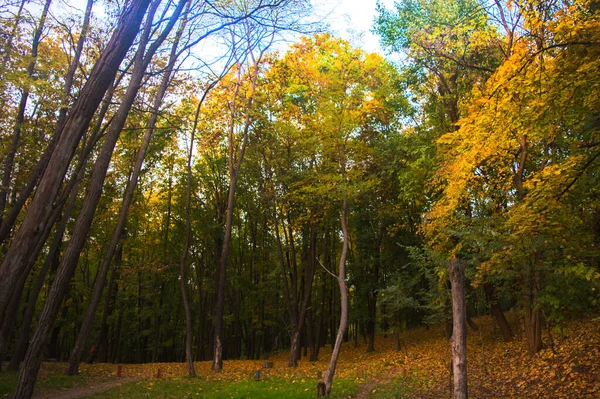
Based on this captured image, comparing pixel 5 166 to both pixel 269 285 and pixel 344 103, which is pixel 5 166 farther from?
pixel 269 285

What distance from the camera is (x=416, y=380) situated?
10.8 m

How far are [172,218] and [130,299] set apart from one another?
698 cm

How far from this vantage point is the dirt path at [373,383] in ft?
31.0

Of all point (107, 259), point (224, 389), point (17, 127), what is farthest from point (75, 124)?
point (107, 259)

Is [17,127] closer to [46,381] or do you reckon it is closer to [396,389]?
[46,381]

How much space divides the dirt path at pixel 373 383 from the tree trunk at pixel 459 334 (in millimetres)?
3789

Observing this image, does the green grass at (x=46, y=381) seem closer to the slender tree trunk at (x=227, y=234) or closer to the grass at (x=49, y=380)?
the grass at (x=49, y=380)

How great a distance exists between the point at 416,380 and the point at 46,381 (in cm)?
1067

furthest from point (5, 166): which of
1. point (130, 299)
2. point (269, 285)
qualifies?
point (130, 299)

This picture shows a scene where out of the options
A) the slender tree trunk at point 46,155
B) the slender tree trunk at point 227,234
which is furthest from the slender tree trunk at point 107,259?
the slender tree trunk at point 227,234

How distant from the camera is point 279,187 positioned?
17531 mm

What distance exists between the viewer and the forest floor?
27.0ft

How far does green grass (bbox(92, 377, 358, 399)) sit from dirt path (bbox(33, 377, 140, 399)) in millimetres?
434

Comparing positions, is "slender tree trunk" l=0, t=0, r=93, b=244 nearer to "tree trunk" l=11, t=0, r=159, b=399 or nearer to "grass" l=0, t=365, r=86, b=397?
"grass" l=0, t=365, r=86, b=397
